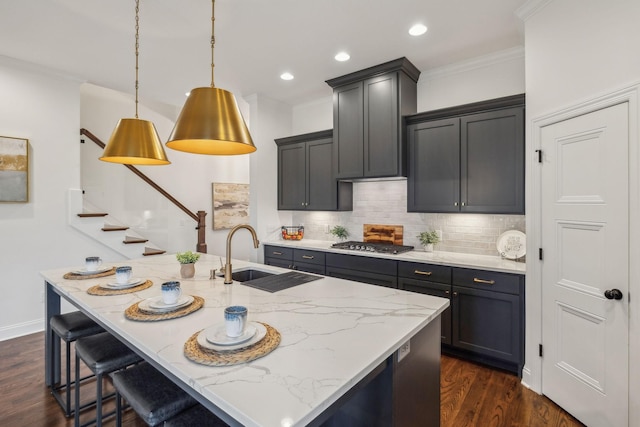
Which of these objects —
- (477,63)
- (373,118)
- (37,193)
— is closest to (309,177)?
(373,118)

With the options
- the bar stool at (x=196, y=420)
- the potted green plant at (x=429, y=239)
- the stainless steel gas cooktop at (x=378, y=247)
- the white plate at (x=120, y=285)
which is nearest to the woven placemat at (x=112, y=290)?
the white plate at (x=120, y=285)

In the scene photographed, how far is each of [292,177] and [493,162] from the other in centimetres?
255

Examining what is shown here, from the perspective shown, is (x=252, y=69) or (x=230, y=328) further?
(x=252, y=69)

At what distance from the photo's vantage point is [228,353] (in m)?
1.11

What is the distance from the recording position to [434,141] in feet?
10.8

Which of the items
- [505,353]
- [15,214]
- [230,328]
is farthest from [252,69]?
[505,353]

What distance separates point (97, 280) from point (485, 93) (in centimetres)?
381

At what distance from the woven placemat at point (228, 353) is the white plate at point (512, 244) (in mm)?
2638

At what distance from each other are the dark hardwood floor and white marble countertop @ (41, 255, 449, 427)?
0.91 meters

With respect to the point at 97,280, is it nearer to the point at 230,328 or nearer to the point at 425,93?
the point at 230,328

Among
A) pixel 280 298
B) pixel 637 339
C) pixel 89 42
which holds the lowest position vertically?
pixel 637 339

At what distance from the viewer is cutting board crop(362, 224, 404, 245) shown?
390 centimetres

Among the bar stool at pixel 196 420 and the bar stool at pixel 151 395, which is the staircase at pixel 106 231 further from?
the bar stool at pixel 196 420

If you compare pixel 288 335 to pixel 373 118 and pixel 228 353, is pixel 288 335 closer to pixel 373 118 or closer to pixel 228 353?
pixel 228 353
